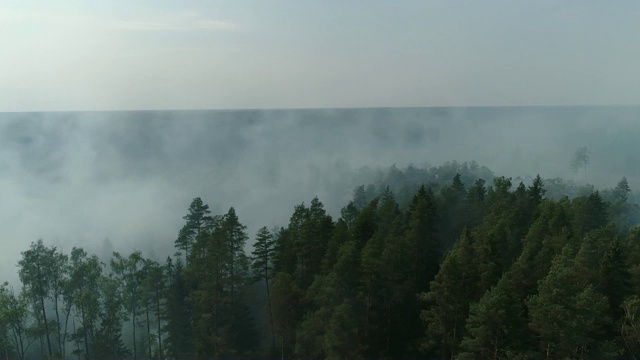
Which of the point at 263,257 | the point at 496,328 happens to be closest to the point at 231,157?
the point at 263,257

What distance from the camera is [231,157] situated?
62406 mm

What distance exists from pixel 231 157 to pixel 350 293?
51925 mm

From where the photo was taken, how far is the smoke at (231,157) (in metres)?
36.6

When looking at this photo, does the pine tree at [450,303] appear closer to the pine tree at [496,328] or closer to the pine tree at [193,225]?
the pine tree at [496,328]

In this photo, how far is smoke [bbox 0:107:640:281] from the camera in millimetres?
36625

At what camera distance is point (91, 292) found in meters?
13.9

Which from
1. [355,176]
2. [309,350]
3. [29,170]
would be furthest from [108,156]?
[309,350]

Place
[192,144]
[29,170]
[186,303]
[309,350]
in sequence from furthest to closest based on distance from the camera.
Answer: [192,144], [29,170], [186,303], [309,350]

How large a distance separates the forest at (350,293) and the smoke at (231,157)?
19.5 feet

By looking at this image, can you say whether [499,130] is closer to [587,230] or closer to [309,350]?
[587,230]

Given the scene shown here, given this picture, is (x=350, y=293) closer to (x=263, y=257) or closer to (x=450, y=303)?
(x=450, y=303)

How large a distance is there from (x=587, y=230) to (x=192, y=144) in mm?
55047

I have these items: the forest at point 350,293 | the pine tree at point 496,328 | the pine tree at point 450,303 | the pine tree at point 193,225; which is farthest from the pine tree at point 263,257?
the pine tree at point 496,328

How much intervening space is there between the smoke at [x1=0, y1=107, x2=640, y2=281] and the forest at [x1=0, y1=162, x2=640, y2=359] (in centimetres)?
594
